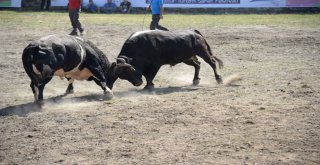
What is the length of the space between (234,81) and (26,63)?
4.52 metres

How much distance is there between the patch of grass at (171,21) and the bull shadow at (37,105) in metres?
10.9

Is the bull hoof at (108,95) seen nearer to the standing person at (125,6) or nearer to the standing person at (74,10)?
the standing person at (74,10)

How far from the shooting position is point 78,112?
857 centimetres

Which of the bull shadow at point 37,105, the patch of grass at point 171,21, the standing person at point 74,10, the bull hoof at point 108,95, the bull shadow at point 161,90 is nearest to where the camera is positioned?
the bull shadow at point 37,105

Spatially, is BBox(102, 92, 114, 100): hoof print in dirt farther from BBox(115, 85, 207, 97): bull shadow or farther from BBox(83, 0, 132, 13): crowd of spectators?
BBox(83, 0, 132, 13): crowd of spectators

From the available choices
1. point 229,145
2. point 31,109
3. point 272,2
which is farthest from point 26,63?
point 272,2

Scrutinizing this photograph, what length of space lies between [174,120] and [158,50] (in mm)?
3243

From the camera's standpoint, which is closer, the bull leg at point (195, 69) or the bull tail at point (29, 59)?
the bull tail at point (29, 59)

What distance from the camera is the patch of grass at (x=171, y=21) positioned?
70.7ft

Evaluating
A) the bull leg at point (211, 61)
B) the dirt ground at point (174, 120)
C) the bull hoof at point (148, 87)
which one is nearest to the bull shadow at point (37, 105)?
the dirt ground at point (174, 120)

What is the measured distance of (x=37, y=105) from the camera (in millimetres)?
9000

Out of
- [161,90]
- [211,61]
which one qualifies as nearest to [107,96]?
[161,90]

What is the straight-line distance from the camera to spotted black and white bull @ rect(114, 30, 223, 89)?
10734 millimetres

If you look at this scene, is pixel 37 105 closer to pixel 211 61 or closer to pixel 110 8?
pixel 211 61
